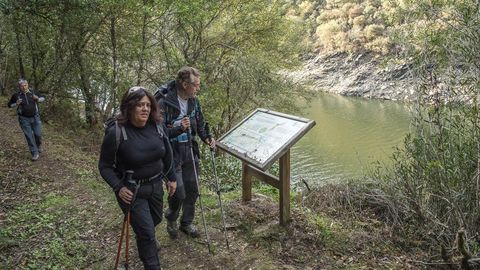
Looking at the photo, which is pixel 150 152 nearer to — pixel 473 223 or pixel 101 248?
pixel 101 248

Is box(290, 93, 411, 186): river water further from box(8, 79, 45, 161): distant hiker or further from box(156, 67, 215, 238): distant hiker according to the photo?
box(156, 67, 215, 238): distant hiker

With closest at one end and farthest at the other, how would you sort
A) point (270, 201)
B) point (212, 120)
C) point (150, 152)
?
point (150, 152) → point (270, 201) → point (212, 120)

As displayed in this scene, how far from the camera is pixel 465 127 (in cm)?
536

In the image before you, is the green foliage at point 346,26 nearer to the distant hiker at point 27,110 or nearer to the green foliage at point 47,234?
the distant hiker at point 27,110

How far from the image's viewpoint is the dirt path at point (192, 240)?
4.81 metres

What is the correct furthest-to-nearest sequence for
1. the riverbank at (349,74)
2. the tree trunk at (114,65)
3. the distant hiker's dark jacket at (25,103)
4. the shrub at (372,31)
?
the shrub at (372,31)
the riverbank at (349,74)
the tree trunk at (114,65)
the distant hiker's dark jacket at (25,103)

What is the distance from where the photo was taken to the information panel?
187 inches

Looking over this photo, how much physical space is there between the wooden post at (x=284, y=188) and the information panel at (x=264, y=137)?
28cm

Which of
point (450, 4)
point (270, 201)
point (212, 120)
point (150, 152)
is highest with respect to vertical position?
point (450, 4)

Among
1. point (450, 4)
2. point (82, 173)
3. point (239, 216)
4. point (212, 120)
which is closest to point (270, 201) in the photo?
point (239, 216)

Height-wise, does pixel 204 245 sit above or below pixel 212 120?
above

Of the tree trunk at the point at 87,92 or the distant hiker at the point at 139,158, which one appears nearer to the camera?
the distant hiker at the point at 139,158

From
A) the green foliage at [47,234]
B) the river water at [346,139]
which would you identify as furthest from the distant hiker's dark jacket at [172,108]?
the river water at [346,139]

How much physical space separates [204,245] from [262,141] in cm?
151
